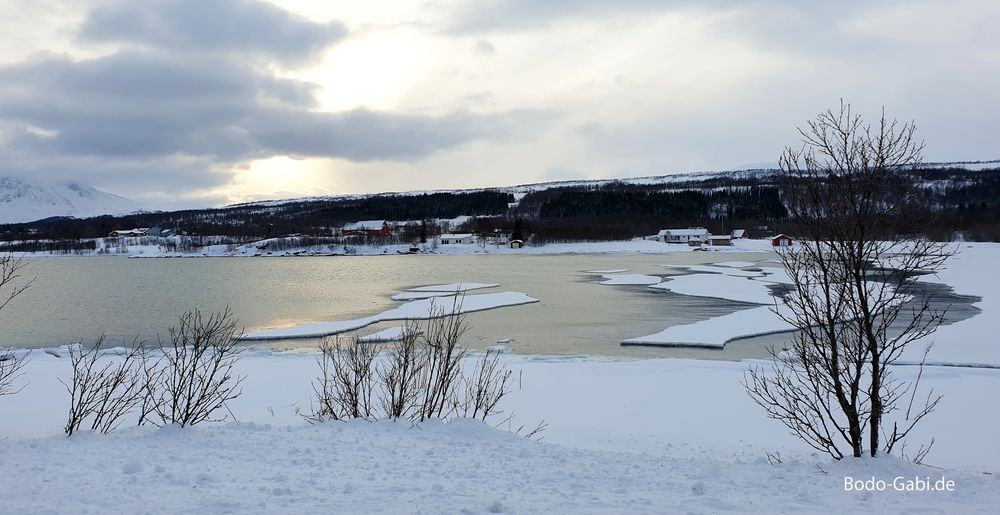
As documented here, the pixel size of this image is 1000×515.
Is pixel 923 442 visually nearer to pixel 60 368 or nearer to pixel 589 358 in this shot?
pixel 589 358

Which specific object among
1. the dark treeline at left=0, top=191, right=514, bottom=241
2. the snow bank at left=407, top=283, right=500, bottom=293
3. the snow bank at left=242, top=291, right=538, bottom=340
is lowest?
the snow bank at left=407, top=283, right=500, bottom=293

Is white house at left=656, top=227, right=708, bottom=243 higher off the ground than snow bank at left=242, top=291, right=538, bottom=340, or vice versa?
white house at left=656, top=227, right=708, bottom=243

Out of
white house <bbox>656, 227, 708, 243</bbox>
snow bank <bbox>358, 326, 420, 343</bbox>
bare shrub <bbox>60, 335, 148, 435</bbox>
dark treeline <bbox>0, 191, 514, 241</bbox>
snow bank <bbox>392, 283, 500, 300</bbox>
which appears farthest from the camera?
dark treeline <bbox>0, 191, 514, 241</bbox>

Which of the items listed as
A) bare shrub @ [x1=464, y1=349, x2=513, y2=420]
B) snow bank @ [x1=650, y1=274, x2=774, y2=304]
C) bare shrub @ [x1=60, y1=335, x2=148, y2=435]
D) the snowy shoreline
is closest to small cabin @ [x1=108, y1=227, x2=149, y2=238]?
the snowy shoreline

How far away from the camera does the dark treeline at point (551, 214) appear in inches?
4001

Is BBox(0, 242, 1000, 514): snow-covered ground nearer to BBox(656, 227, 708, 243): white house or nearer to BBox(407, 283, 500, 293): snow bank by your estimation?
BBox(407, 283, 500, 293): snow bank

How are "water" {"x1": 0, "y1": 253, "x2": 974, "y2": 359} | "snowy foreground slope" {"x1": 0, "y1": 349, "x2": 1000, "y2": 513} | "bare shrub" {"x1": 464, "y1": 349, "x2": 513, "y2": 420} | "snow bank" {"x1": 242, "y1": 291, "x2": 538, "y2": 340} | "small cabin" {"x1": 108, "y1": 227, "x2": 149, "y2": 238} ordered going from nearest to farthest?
"snowy foreground slope" {"x1": 0, "y1": 349, "x2": 1000, "y2": 513}, "bare shrub" {"x1": 464, "y1": 349, "x2": 513, "y2": 420}, "water" {"x1": 0, "y1": 253, "x2": 974, "y2": 359}, "snow bank" {"x1": 242, "y1": 291, "x2": 538, "y2": 340}, "small cabin" {"x1": 108, "y1": 227, "x2": 149, "y2": 238}

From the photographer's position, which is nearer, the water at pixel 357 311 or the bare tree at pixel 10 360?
the bare tree at pixel 10 360

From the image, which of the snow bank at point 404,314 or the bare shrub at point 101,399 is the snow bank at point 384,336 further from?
the bare shrub at point 101,399

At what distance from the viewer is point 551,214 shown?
13862cm

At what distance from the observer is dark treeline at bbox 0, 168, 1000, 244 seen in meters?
102

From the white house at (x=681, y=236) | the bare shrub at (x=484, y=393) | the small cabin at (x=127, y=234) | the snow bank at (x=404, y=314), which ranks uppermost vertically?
the small cabin at (x=127, y=234)

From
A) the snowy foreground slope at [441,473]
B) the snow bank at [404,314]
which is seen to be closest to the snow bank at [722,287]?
the snow bank at [404,314]

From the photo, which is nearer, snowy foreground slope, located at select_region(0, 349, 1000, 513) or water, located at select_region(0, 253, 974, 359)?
snowy foreground slope, located at select_region(0, 349, 1000, 513)
